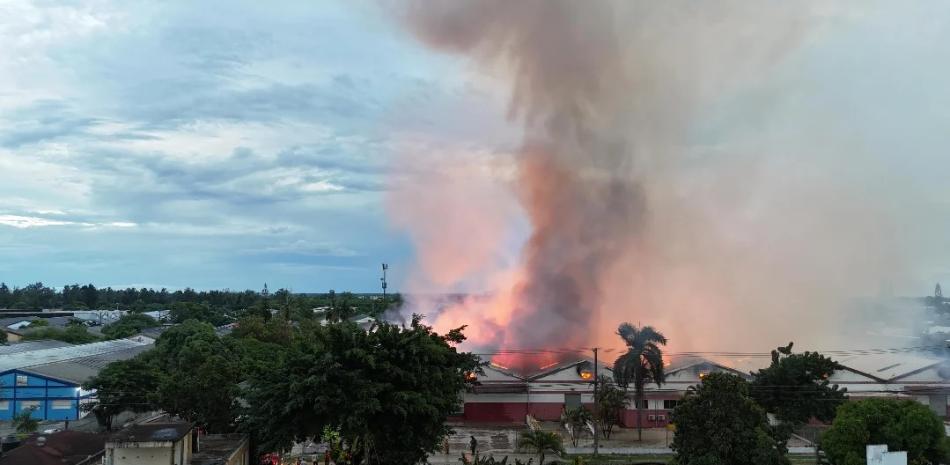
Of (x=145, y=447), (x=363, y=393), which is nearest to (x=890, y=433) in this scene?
(x=363, y=393)

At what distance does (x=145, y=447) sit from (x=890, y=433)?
2597 centimetres

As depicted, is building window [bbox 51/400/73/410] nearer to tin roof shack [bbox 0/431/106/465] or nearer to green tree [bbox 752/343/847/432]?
tin roof shack [bbox 0/431/106/465]

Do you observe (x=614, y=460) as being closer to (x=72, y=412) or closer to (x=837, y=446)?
(x=837, y=446)

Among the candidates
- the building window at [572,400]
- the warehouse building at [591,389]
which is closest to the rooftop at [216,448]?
the warehouse building at [591,389]

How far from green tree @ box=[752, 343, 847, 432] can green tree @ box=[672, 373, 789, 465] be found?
13.2m

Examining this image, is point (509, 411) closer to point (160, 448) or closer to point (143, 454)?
point (160, 448)

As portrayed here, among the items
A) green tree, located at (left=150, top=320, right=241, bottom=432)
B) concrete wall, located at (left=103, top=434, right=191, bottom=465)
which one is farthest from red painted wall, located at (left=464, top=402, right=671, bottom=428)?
concrete wall, located at (left=103, top=434, right=191, bottom=465)

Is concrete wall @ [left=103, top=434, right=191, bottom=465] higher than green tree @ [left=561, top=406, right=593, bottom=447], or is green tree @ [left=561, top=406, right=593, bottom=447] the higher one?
concrete wall @ [left=103, top=434, right=191, bottom=465]

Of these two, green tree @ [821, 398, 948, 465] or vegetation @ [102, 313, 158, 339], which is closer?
green tree @ [821, 398, 948, 465]

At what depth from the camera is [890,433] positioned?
26281mm

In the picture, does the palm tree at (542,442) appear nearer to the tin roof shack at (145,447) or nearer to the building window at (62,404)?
the tin roof shack at (145,447)

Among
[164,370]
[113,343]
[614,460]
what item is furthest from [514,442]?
[113,343]

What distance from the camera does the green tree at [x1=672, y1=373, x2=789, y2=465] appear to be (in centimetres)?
2546

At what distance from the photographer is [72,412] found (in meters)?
50.1
